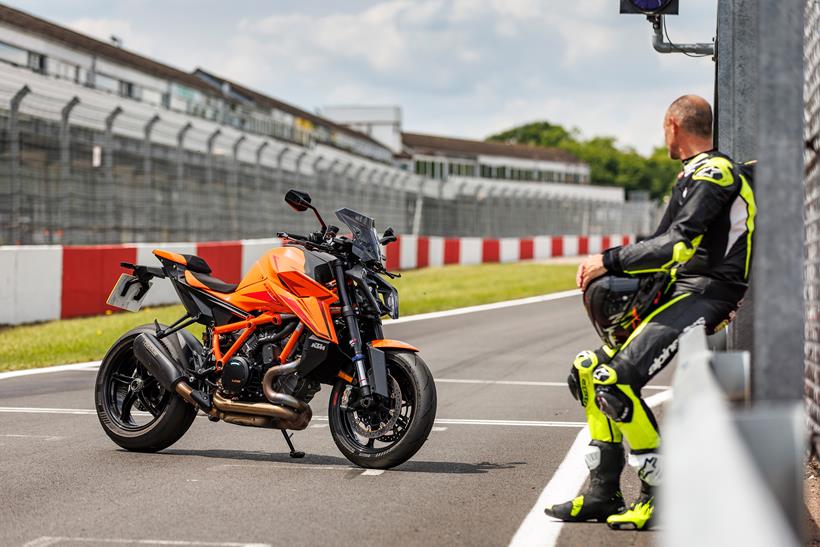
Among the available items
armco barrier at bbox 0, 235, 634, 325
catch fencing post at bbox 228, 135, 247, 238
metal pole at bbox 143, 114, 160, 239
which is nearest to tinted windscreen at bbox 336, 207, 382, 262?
armco barrier at bbox 0, 235, 634, 325

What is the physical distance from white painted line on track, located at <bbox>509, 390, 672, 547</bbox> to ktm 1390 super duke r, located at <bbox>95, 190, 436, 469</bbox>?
0.74 metres

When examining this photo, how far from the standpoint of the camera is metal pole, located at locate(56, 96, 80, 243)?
57.9 ft

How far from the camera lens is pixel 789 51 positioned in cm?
302

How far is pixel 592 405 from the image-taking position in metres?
5.04

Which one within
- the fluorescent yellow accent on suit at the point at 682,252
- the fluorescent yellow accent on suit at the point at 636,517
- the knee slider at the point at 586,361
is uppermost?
the fluorescent yellow accent on suit at the point at 682,252

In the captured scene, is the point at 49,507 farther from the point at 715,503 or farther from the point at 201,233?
the point at 201,233

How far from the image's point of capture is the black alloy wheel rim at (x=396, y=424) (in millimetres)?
6332

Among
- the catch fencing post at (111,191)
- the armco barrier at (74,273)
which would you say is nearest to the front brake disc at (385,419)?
the armco barrier at (74,273)

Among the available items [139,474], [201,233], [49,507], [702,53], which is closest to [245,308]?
[139,474]

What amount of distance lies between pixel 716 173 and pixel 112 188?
16.0m

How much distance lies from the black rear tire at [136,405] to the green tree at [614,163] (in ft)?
517

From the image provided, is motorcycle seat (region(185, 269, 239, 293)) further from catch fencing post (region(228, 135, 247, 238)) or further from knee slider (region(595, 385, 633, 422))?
catch fencing post (region(228, 135, 247, 238))

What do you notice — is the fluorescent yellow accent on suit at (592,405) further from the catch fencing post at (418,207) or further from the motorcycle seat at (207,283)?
the catch fencing post at (418,207)

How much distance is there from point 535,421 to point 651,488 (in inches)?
132
